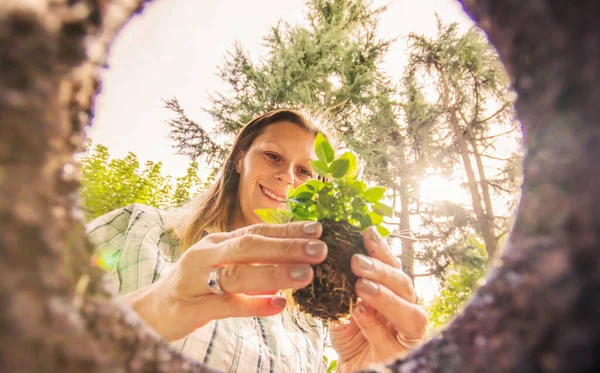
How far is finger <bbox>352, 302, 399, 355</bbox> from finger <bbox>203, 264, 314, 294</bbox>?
1.77 feet

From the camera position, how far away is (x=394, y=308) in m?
1.20

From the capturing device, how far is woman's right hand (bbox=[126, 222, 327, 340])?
3.42 ft

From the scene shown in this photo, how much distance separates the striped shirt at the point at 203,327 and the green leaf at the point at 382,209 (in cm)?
143

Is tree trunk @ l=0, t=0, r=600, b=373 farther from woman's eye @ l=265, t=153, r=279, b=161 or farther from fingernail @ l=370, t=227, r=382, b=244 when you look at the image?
woman's eye @ l=265, t=153, r=279, b=161

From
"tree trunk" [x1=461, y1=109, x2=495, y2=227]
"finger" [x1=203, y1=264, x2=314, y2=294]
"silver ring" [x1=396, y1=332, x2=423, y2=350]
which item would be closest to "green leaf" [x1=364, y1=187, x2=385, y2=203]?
"finger" [x1=203, y1=264, x2=314, y2=294]

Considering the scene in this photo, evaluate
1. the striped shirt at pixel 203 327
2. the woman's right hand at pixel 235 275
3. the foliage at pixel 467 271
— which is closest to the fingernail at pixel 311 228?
the woman's right hand at pixel 235 275

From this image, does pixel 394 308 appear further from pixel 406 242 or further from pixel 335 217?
pixel 406 242

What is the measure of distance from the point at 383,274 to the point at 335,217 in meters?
0.29

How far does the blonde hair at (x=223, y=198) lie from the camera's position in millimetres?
2549

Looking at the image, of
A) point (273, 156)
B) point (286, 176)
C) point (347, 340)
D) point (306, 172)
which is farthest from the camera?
point (306, 172)

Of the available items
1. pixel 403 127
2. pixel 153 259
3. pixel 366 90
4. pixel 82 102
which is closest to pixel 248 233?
pixel 82 102

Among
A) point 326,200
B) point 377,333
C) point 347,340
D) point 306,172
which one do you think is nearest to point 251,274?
point 326,200

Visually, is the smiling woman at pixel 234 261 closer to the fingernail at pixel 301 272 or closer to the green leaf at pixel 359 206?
the fingernail at pixel 301 272

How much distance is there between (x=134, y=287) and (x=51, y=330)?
218 cm
